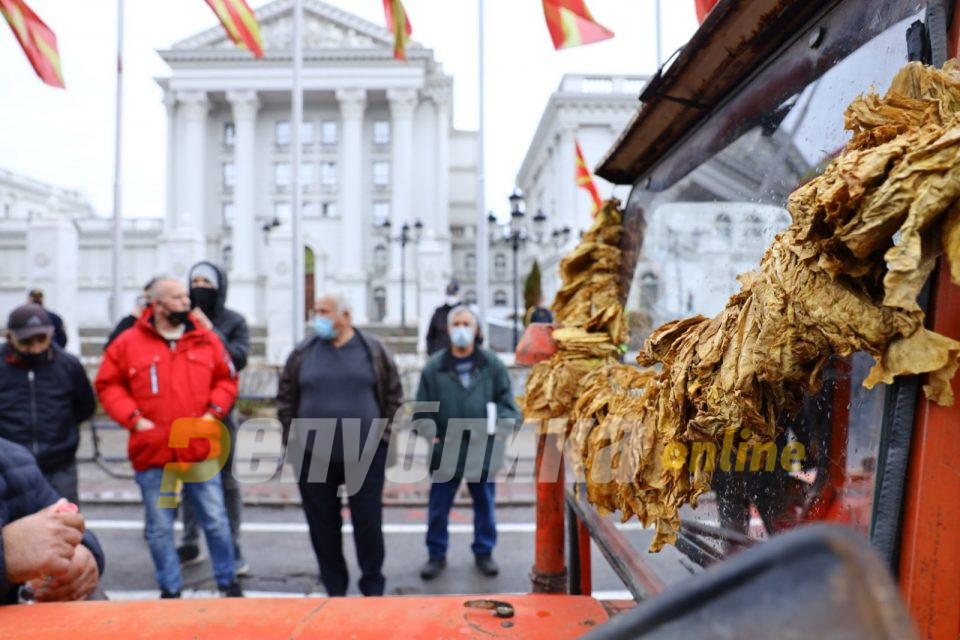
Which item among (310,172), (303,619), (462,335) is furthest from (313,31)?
(303,619)

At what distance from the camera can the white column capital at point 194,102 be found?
1805 inches

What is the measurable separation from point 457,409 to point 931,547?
454 centimetres

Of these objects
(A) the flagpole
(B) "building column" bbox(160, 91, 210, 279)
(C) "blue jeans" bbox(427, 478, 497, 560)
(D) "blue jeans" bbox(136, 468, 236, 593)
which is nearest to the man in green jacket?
(C) "blue jeans" bbox(427, 478, 497, 560)

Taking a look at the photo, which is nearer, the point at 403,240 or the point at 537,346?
the point at 537,346

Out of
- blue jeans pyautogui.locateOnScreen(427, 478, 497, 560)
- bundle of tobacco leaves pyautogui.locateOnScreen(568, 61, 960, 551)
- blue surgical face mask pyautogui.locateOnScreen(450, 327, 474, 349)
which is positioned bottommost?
blue jeans pyautogui.locateOnScreen(427, 478, 497, 560)

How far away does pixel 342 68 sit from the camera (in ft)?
150

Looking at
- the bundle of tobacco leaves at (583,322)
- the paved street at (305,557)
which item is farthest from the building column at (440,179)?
the bundle of tobacco leaves at (583,322)

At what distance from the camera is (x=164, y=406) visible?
4.30 meters

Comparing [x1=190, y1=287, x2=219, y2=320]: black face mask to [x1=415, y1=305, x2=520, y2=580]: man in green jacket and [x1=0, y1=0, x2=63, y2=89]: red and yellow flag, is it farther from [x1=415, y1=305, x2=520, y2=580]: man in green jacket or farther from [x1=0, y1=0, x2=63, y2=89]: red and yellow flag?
[x1=0, y1=0, x2=63, y2=89]: red and yellow flag

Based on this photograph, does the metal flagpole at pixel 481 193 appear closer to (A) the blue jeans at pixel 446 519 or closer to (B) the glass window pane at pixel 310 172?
(A) the blue jeans at pixel 446 519

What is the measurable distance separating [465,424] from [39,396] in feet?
9.68

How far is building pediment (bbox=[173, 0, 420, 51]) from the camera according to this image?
46.9 meters

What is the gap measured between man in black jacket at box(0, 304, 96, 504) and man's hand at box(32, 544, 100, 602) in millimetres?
2458

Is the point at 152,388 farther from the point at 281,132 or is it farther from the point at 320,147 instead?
the point at 281,132
